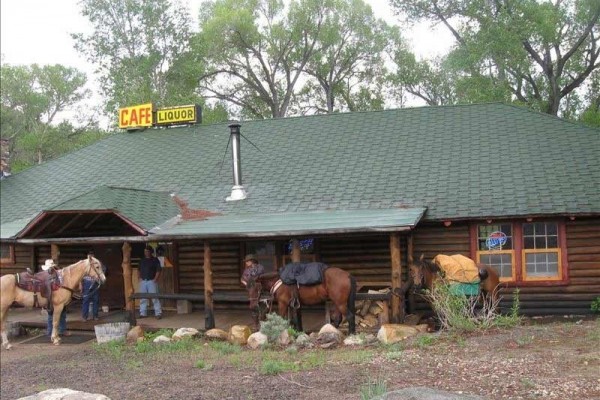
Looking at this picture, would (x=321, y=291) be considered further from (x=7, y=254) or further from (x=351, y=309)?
(x=7, y=254)

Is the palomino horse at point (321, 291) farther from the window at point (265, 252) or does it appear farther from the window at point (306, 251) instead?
the window at point (265, 252)

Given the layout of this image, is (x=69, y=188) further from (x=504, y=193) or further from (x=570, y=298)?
(x=570, y=298)

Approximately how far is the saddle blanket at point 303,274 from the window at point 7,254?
10.4m

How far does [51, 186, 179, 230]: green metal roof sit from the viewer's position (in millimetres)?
13578

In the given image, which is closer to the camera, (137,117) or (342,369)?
(342,369)

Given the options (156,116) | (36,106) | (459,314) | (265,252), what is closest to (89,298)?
(265,252)

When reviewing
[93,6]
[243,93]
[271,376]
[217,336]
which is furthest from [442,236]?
[243,93]

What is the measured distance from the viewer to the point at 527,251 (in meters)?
13.6

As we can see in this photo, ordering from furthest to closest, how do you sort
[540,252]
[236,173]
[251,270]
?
1. [236,173]
2. [540,252]
3. [251,270]

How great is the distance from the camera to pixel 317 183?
16.0m

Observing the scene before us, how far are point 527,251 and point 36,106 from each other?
44.3 m

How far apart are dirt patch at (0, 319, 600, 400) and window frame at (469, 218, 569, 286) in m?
1.62

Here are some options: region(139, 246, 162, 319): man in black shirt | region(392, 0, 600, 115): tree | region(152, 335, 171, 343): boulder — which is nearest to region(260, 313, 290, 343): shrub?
region(152, 335, 171, 343): boulder

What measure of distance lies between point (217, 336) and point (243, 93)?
3297 centimetres
